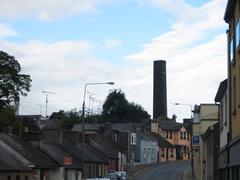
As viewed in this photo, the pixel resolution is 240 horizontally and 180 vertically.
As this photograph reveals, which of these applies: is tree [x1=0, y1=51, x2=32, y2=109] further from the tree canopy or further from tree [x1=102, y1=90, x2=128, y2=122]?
tree [x1=102, y1=90, x2=128, y2=122]

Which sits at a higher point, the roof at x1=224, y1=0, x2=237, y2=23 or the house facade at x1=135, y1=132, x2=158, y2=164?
the roof at x1=224, y1=0, x2=237, y2=23

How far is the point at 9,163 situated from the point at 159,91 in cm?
11928

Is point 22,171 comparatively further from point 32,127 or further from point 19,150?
point 32,127

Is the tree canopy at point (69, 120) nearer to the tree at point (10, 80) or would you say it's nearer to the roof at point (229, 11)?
the tree at point (10, 80)

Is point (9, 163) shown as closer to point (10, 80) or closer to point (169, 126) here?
point (10, 80)

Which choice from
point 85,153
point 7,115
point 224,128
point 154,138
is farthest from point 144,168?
point 224,128

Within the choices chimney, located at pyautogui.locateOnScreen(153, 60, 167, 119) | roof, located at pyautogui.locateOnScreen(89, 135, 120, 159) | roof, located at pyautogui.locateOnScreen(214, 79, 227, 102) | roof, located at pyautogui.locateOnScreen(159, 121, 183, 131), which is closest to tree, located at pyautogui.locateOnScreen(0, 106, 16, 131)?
roof, located at pyautogui.locateOnScreen(89, 135, 120, 159)

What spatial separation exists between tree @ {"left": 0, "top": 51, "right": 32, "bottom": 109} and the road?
22.9 metres

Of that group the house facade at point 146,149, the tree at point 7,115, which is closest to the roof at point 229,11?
the tree at point 7,115

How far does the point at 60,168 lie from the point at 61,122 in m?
82.0

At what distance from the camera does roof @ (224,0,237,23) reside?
2852cm

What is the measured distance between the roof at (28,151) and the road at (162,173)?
25858 millimetres

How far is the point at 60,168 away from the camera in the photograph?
6419 cm

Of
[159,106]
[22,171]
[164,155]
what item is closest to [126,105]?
[159,106]
